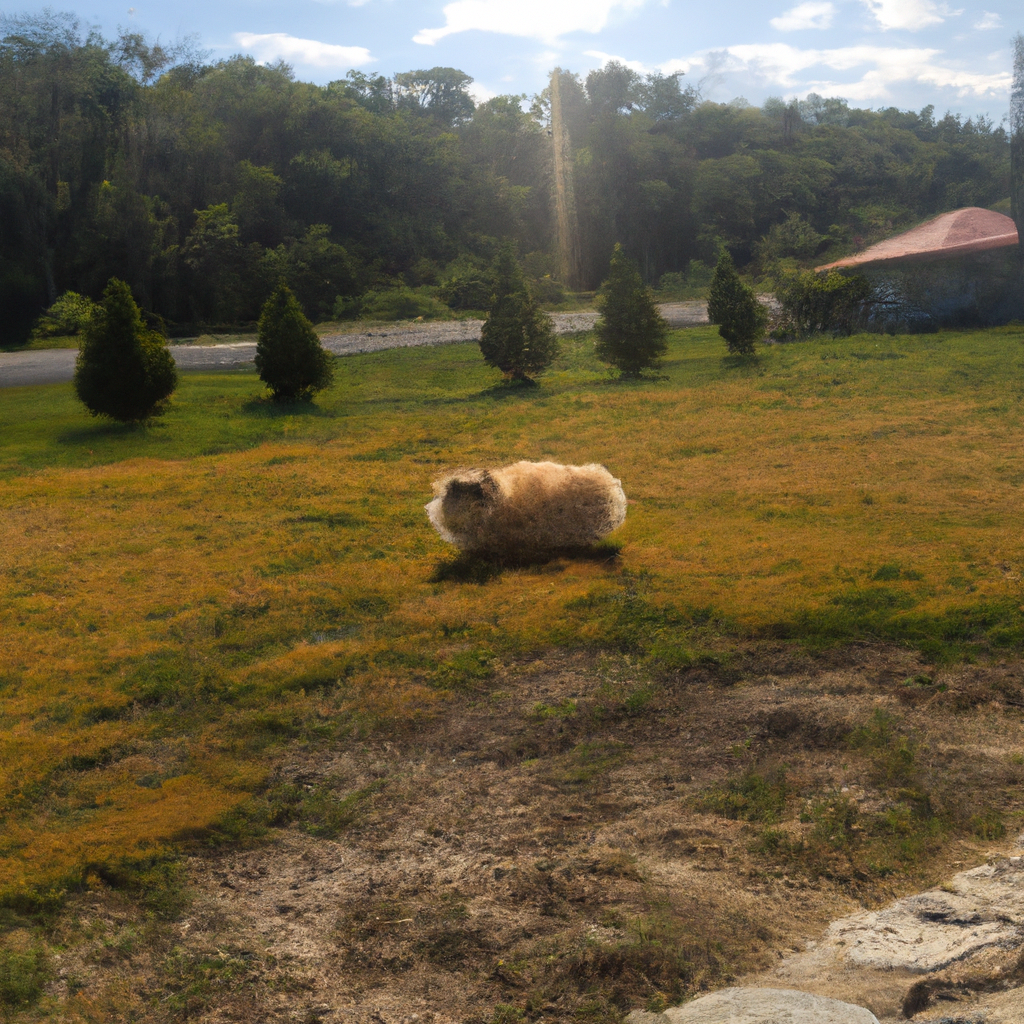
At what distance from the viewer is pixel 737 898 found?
566 centimetres

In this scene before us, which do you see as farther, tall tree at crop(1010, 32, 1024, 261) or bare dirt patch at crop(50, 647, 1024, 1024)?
tall tree at crop(1010, 32, 1024, 261)

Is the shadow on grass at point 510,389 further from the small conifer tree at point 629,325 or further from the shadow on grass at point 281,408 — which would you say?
the shadow on grass at point 281,408

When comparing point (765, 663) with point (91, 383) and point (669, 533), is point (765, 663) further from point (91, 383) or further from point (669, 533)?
point (91, 383)

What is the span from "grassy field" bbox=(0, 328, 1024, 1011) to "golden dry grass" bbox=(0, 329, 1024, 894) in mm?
42

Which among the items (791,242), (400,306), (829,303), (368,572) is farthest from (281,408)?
(791,242)

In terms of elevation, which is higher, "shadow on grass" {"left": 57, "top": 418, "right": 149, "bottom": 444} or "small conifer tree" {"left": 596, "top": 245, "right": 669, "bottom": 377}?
"small conifer tree" {"left": 596, "top": 245, "right": 669, "bottom": 377}

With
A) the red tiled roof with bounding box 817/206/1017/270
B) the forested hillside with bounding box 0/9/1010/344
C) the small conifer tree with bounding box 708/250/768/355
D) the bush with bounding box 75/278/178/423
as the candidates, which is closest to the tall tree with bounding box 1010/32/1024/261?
the red tiled roof with bounding box 817/206/1017/270

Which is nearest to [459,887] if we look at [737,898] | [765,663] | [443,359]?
[737,898]

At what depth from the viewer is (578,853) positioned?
6.27 meters

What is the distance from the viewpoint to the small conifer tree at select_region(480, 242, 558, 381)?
27.3 meters

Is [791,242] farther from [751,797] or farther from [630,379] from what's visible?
[751,797]

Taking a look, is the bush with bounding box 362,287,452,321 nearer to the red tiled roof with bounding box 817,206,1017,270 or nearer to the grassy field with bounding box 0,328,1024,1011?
the red tiled roof with bounding box 817,206,1017,270

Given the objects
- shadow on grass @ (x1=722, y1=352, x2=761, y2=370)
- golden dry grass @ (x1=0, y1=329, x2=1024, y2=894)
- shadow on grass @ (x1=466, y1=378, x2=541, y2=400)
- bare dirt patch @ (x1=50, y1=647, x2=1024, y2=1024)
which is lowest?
bare dirt patch @ (x1=50, y1=647, x2=1024, y2=1024)

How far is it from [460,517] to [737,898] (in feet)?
22.9
